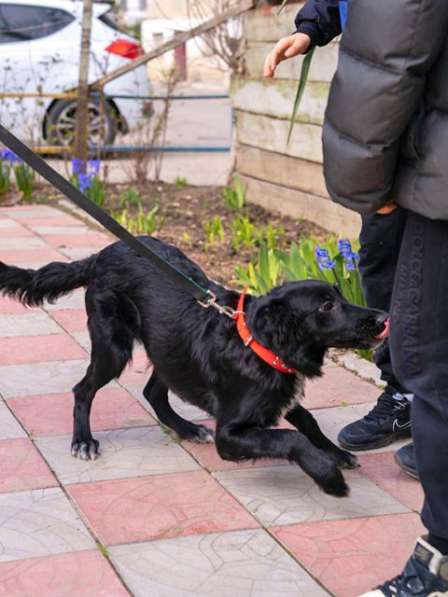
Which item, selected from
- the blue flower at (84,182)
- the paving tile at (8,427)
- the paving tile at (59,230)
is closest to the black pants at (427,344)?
the paving tile at (8,427)

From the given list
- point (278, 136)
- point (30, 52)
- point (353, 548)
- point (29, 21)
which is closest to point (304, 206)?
point (278, 136)

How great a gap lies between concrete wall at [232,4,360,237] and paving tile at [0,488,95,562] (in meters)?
4.20

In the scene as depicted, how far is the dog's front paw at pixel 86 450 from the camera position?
156 inches

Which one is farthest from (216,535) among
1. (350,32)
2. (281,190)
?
(281,190)

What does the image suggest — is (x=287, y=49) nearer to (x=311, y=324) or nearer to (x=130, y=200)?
(x=311, y=324)

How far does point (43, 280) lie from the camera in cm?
418

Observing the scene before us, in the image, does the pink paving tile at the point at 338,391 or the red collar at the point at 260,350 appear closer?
the red collar at the point at 260,350

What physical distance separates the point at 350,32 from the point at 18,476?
2033 millimetres

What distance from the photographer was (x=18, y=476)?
3783 mm

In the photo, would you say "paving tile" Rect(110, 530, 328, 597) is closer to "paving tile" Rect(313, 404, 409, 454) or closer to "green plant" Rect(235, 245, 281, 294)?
"paving tile" Rect(313, 404, 409, 454)

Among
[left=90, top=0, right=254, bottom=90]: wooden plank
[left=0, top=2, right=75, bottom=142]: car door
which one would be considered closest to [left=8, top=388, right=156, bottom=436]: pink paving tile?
[left=90, top=0, right=254, bottom=90]: wooden plank

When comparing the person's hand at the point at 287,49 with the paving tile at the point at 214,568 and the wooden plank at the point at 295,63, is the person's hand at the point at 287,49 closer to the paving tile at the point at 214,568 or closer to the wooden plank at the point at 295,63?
the paving tile at the point at 214,568

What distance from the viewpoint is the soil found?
727 cm

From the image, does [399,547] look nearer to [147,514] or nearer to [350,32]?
[147,514]
